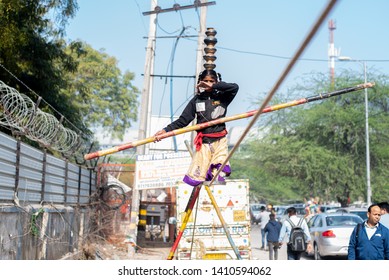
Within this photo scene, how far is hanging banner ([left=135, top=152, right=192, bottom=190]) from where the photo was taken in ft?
68.3

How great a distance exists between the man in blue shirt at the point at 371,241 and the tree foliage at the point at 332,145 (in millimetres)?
33448

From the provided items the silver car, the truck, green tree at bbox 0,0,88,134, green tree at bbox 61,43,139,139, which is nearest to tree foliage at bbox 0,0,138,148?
green tree at bbox 0,0,88,134

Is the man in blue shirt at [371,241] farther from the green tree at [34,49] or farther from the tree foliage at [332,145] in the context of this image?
the tree foliage at [332,145]

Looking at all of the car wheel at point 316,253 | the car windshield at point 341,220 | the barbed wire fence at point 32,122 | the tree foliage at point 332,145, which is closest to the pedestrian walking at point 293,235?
the barbed wire fence at point 32,122

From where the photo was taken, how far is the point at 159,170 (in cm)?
2100

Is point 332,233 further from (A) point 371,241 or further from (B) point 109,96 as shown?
(B) point 109,96

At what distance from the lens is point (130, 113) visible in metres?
55.4

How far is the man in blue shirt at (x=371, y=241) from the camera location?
7.61 m

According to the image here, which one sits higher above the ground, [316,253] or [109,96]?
[109,96]

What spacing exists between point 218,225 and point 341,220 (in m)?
5.78

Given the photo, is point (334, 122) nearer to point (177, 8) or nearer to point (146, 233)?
point (146, 233)

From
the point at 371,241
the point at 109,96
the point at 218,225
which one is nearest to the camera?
the point at 371,241

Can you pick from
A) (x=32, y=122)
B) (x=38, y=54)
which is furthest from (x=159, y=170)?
(x=32, y=122)
